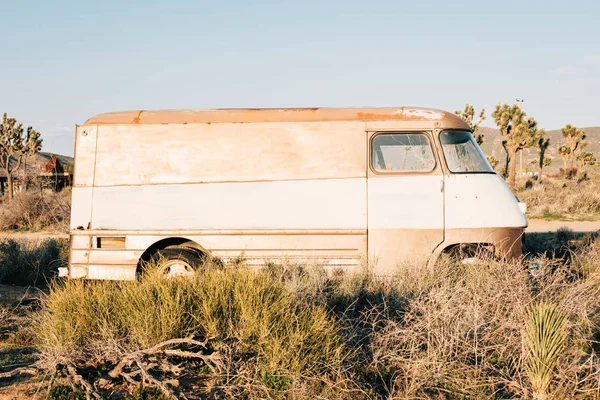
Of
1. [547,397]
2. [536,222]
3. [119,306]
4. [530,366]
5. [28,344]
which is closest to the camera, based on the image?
[547,397]

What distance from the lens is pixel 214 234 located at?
8320 millimetres

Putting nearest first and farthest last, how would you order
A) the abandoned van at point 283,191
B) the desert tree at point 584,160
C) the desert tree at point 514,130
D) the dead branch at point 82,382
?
the dead branch at point 82,382 < the abandoned van at point 283,191 < the desert tree at point 514,130 < the desert tree at point 584,160

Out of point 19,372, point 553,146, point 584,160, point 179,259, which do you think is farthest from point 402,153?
point 553,146

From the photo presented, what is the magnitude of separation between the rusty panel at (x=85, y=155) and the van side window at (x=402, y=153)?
12.5 feet

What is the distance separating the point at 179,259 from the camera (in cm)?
834

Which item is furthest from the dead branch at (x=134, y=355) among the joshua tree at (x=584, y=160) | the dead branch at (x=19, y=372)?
the joshua tree at (x=584, y=160)

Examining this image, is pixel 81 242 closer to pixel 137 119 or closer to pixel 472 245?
pixel 137 119

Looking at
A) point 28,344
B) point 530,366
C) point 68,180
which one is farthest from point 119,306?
point 68,180

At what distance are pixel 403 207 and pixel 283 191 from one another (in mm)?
1600

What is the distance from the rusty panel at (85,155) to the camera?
27.9 feet

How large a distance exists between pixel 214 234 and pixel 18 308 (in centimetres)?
270

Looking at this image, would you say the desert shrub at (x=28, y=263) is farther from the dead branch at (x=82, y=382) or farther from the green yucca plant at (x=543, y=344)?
the green yucca plant at (x=543, y=344)

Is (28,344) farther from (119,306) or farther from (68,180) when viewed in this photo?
(68,180)

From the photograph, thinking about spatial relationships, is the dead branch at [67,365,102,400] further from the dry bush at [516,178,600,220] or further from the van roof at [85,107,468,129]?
the dry bush at [516,178,600,220]
